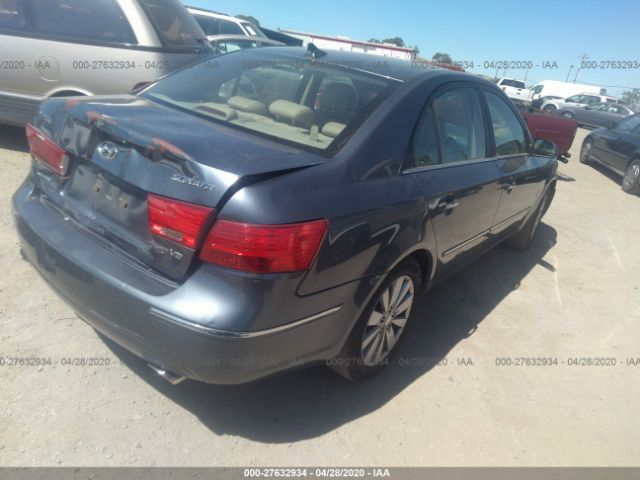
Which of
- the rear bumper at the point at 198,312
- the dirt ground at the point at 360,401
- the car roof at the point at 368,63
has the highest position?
the car roof at the point at 368,63

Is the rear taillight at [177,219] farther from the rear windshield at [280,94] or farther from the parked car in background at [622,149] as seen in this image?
the parked car in background at [622,149]

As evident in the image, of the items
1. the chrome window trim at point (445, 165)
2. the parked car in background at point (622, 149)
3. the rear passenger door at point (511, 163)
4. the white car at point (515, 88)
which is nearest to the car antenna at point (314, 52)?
the chrome window trim at point (445, 165)

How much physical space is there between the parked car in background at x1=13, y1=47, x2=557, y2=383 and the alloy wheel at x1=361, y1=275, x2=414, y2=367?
1 cm

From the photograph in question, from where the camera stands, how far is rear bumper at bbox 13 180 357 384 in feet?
5.82

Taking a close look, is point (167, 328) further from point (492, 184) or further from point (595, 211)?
point (595, 211)

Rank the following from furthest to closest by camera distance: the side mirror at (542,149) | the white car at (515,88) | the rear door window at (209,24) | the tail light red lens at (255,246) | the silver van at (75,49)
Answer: the white car at (515,88)
the rear door window at (209,24)
the silver van at (75,49)
the side mirror at (542,149)
the tail light red lens at (255,246)

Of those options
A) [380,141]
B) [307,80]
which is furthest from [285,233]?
[307,80]

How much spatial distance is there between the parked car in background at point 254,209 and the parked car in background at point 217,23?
10097 mm

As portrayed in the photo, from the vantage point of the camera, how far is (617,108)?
75.6 ft

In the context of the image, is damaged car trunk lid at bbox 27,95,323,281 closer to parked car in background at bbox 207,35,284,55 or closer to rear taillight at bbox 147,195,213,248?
rear taillight at bbox 147,195,213,248

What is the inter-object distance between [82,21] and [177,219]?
421cm

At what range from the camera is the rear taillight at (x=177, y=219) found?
1.76 m

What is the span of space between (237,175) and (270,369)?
2.61 feet

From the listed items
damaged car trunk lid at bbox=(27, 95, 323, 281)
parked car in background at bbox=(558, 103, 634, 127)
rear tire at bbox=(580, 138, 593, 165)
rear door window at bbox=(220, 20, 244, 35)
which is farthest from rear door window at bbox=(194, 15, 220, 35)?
parked car in background at bbox=(558, 103, 634, 127)
